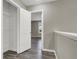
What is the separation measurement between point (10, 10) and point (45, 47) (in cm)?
283

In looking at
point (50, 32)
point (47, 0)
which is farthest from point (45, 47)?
point (47, 0)

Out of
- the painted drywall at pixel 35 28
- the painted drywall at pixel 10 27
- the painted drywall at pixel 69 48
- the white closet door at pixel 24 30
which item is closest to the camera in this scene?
the painted drywall at pixel 69 48

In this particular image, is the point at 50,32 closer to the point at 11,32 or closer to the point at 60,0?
the point at 60,0

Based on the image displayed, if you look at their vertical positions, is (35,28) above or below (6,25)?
below

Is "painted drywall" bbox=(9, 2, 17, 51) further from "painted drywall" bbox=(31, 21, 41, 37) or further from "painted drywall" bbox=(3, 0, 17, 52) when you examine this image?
"painted drywall" bbox=(31, 21, 41, 37)

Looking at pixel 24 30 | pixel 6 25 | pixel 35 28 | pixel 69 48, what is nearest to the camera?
pixel 69 48

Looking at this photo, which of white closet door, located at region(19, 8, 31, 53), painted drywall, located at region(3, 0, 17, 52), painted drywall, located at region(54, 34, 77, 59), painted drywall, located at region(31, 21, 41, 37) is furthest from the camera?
painted drywall, located at region(31, 21, 41, 37)

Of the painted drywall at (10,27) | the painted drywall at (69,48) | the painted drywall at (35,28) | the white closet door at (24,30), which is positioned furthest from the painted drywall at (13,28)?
the painted drywall at (35,28)

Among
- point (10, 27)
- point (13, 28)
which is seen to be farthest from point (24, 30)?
point (10, 27)

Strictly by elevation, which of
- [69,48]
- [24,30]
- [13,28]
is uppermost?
[13,28]

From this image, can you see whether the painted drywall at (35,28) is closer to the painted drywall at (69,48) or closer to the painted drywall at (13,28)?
the painted drywall at (13,28)

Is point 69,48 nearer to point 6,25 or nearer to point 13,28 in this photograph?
point 13,28

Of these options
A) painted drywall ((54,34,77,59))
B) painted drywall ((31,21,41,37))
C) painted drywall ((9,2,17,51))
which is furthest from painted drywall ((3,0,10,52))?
painted drywall ((31,21,41,37))

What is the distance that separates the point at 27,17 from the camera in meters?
4.74
